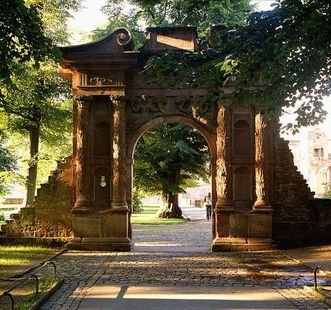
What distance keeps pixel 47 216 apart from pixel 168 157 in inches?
533

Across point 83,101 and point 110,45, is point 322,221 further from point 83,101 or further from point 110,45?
point 110,45

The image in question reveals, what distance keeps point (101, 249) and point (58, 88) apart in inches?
480

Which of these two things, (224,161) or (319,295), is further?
(224,161)

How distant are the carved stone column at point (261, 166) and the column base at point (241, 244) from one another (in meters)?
1.01

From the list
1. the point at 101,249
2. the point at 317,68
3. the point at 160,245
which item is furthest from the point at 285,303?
the point at 160,245

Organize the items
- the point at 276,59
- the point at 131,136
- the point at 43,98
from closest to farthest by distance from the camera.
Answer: the point at 276,59 → the point at 131,136 → the point at 43,98

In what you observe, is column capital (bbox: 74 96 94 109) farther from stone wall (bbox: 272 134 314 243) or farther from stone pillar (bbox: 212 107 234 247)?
stone wall (bbox: 272 134 314 243)

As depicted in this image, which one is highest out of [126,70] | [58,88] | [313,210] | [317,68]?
[58,88]

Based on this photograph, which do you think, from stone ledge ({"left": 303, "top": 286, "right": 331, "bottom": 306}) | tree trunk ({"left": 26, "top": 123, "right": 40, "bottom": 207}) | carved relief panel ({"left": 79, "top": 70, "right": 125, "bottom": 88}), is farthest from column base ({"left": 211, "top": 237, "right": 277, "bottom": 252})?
tree trunk ({"left": 26, "top": 123, "right": 40, "bottom": 207})

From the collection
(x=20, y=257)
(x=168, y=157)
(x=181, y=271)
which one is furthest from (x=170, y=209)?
(x=181, y=271)

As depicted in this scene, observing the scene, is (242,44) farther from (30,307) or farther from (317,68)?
(30,307)

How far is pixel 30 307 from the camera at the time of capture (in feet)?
25.7

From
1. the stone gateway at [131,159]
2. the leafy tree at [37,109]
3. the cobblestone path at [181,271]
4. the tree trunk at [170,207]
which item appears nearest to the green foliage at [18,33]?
the cobblestone path at [181,271]

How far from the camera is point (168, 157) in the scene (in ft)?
100
